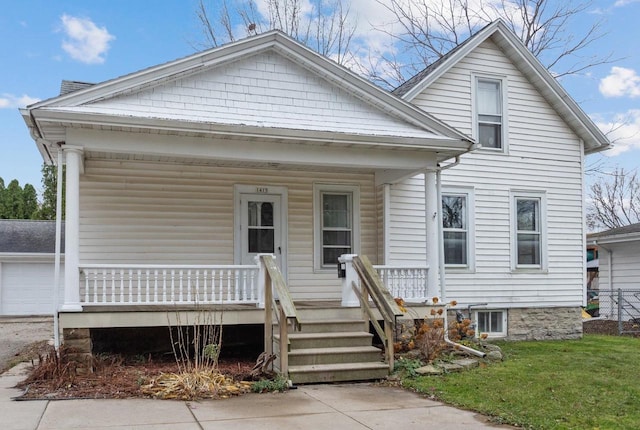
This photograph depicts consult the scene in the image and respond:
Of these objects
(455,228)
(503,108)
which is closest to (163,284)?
(455,228)

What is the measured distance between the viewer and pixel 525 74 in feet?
42.5

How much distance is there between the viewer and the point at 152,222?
1049 cm

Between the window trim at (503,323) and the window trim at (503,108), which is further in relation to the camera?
the window trim at (503,108)

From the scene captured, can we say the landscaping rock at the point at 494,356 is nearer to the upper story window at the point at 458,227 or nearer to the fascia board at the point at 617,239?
the upper story window at the point at 458,227

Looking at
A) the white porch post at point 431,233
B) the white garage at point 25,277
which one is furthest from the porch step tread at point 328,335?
the white garage at point 25,277

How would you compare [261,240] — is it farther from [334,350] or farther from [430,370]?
[430,370]

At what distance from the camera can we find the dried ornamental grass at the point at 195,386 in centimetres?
668

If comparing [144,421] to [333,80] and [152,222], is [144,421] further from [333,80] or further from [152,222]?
[333,80]

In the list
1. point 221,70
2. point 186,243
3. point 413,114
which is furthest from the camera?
point 186,243

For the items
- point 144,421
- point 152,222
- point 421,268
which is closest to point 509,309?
point 421,268

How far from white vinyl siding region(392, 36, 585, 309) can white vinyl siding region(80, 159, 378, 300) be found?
1.84 m

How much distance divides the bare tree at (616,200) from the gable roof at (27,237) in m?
27.9

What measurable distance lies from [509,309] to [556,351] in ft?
6.76

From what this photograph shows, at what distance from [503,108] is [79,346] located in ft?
31.0
